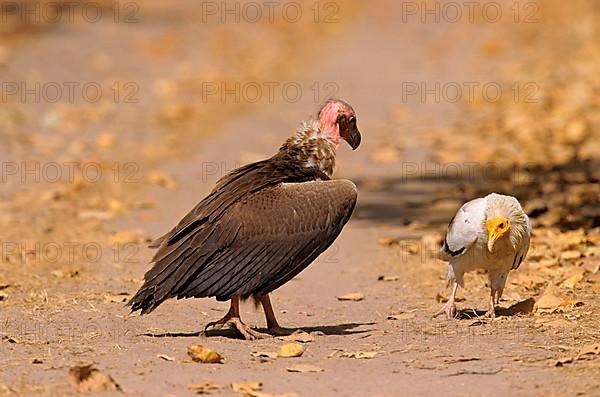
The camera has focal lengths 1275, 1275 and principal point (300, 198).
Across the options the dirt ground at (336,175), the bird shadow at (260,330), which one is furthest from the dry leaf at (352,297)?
the bird shadow at (260,330)

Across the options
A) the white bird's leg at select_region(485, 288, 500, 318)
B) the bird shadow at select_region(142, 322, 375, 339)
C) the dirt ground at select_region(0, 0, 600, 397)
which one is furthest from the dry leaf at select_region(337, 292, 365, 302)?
the white bird's leg at select_region(485, 288, 500, 318)

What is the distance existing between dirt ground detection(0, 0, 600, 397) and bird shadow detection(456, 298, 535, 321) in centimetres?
3

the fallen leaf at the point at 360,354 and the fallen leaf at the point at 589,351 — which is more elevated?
the fallen leaf at the point at 589,351

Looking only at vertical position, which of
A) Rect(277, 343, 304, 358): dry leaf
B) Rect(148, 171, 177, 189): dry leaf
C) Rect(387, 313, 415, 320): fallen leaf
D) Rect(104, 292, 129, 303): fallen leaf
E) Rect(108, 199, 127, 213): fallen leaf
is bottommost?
Rect(277, 343, 304, 358): dry leaf

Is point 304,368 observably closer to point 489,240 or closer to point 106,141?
point 489,240

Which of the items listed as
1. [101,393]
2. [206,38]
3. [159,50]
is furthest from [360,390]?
[206,38]

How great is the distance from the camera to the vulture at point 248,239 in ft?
23.0

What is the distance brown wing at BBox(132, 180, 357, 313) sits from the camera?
7.00 metres

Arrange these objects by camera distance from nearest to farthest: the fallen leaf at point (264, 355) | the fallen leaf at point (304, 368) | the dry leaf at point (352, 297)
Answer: the fallen leaf at point (304, 368), the fallen leaf at point (264, 355), the dry leaf at point (352, 297)

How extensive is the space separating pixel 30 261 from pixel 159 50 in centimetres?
1438

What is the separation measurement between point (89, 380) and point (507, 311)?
3.11 meters

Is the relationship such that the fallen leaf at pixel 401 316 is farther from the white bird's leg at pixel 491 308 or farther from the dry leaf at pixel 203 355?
the dry leaf at pixel 203 355

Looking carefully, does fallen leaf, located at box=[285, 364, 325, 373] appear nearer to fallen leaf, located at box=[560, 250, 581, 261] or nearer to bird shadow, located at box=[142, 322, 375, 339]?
bird shadow, located at box=[142, 322, 375, 339]

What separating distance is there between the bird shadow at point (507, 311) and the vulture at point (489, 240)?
0.29 ft
